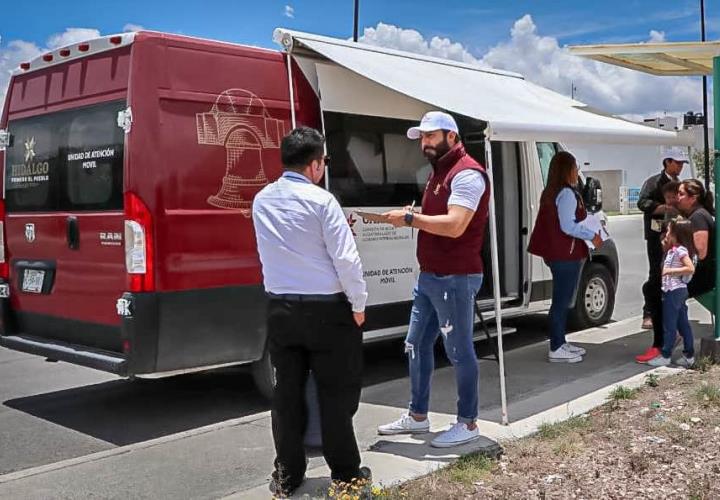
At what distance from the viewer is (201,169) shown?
5.56 metres

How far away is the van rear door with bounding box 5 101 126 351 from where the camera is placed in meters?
5.57

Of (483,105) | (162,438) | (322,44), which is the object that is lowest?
(162,438)

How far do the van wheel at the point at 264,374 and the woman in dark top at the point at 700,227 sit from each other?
363 centimetres

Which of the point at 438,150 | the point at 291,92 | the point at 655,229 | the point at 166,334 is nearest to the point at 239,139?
the point at 291,92

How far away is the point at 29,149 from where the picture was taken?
254 inches

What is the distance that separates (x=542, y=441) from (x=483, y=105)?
7.76 ft

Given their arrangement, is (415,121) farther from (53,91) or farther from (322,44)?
(53,91)

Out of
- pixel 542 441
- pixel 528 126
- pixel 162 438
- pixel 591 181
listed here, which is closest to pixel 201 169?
pixel 162 438

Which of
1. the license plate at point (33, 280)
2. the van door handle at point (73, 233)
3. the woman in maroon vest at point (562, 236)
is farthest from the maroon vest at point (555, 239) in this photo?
the license plate at point (33, 280)

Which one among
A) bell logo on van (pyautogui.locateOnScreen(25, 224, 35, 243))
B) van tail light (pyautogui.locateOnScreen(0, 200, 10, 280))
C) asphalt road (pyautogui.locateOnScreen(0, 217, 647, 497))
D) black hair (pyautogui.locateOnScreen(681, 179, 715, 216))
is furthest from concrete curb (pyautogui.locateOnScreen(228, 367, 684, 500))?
van tail light (pyautogui.locateOnScreen(0, 200, 10, 280))

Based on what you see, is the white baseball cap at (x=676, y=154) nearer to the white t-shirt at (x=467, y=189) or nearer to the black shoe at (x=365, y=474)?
the white t-shirt at (x=467, y=189)

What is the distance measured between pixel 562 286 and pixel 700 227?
4.10ft

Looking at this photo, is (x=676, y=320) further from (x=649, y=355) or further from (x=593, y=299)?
(x=593, y=299)

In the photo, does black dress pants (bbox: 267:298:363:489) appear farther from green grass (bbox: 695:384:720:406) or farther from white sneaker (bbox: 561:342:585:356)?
white sneaker (bbox: 561:342:585:356)
